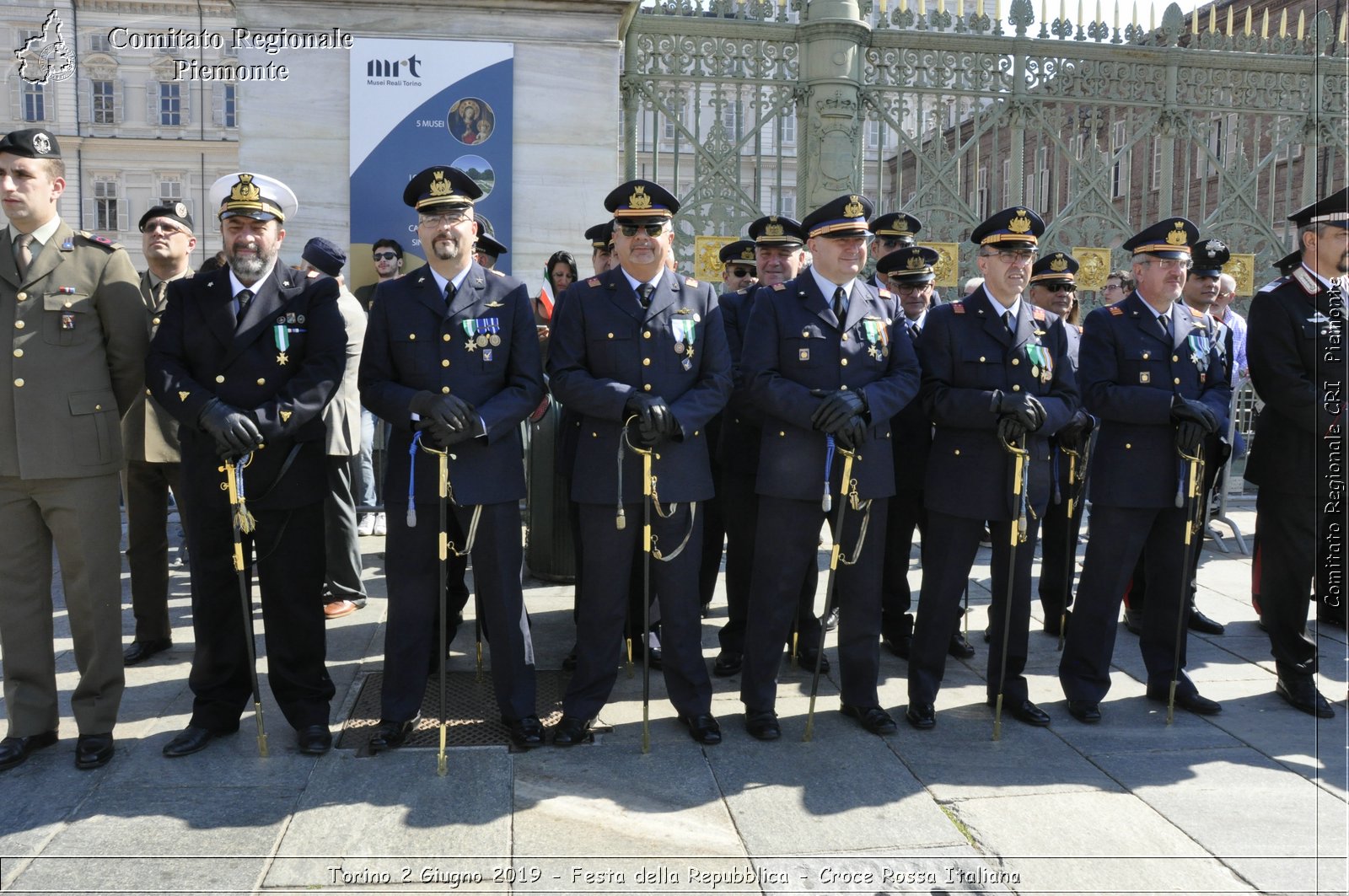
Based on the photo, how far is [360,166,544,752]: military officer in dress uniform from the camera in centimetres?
436

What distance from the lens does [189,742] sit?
4258 millimetres

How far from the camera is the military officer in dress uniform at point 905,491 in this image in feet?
18.8

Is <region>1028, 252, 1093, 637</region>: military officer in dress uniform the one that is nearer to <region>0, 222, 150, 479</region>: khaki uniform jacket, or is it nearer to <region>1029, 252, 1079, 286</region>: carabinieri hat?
<region>1029, 252, 1079, 286</region>: carabinieri hat

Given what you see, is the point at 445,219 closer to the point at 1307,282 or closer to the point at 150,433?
the point at 150,433

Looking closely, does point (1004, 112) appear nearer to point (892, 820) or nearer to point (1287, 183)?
point (1287, 183)

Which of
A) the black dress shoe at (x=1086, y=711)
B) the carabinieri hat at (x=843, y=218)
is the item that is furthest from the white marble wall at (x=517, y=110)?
the black dress shoe at (x=1086, y=711)

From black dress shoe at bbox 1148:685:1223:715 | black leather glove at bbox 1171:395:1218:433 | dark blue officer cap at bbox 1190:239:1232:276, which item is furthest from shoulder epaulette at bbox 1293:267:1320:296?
black dress shoe at bbox 1148:685:1223:715

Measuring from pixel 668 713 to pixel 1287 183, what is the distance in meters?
9.68

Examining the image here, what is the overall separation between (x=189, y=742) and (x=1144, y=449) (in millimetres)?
4274

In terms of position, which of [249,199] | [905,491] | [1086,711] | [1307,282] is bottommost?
[1086,711]

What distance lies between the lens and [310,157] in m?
7.96

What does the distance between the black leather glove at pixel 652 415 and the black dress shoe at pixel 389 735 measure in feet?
4.92

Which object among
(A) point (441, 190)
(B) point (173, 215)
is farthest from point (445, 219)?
(B) point (173, 215)

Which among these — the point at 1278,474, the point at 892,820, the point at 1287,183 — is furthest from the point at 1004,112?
the point at 892,820
